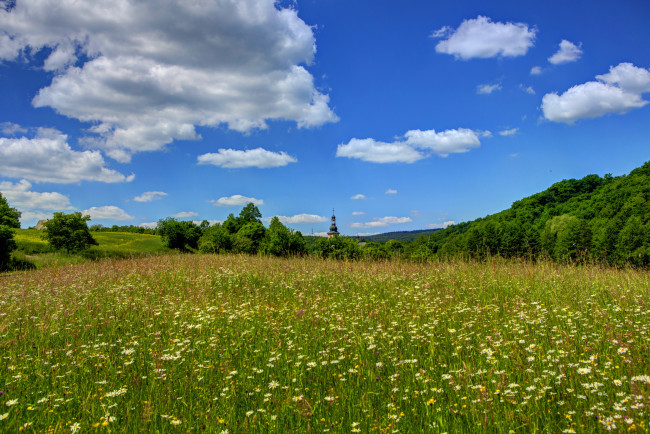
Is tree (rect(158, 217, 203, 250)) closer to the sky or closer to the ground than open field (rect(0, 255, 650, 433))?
closer to the sky

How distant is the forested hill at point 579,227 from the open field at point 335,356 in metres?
5.85

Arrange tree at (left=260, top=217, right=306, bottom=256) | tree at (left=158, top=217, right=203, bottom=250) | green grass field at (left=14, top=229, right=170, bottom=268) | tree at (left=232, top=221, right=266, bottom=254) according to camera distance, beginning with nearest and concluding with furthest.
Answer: green grass field at (left=14, top=229, right=170, bottom=268), tree at (left=260, top=217, right=306, bottom=256), tree at (left=232, top=221, right=266, bottom=254), tree at (left=158, top=217, right=203, bottom=250)

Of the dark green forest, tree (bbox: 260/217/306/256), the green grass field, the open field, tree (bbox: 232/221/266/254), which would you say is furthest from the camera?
tree (bbox: 232/221/266/254)

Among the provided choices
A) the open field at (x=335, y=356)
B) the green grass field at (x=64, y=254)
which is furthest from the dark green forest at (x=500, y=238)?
the open field at (x=335, y=356)

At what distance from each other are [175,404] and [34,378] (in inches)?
93.2

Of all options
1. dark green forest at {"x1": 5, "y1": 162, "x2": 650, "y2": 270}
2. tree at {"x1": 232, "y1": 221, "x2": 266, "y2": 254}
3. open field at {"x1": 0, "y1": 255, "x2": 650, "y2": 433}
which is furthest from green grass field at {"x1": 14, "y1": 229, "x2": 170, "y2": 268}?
open field at {"x1": 0, "y1": 255, "x2": 650, "y2": 433}

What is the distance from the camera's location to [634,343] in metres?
4.78

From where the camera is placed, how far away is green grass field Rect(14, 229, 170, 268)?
2239 cm

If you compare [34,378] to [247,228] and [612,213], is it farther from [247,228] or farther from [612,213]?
[612,213]

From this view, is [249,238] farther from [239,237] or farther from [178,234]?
[178,234]

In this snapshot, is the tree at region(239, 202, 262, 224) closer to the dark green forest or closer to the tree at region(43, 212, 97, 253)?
the dark green forest

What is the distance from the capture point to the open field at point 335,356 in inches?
138

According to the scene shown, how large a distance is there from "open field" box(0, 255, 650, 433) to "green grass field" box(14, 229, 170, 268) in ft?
38.8

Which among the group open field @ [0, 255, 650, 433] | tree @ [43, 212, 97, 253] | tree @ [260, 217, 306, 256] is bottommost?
open field @ [0, 255, 650, 433]
